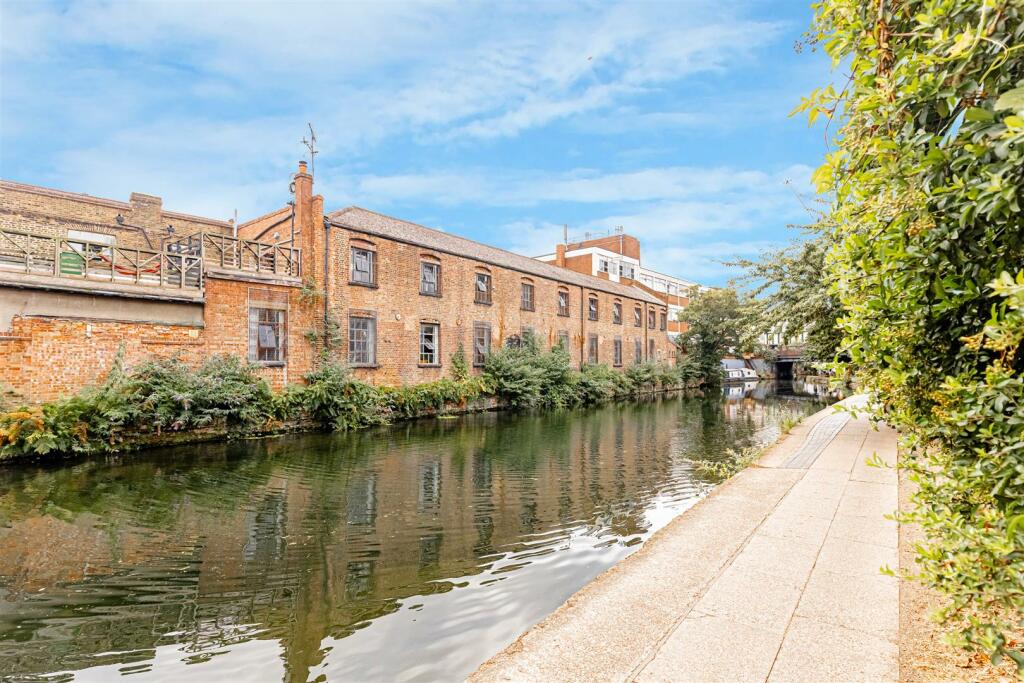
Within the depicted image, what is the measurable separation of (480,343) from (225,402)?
457 inches

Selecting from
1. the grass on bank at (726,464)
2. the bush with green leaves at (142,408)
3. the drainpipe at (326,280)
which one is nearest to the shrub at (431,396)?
the drainpipe at (326,280)

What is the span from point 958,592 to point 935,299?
113 cm

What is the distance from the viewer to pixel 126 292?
12.6m

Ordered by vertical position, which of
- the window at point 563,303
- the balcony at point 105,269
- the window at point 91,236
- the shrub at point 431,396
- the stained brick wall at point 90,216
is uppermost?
the stained brick wall at point 90,216

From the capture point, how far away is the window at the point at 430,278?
67.5 ft

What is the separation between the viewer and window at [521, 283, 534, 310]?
2597 cm

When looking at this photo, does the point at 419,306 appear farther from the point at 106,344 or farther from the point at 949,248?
the point at 949,248

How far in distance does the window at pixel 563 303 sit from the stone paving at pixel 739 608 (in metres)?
22.9

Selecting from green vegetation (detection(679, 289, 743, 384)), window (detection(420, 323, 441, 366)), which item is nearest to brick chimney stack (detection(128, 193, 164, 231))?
window (detection(420, 323, 441, 366))

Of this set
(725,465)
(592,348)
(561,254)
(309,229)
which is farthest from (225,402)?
(561,254)

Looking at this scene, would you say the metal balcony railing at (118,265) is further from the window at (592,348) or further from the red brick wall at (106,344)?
the window at (592,348)

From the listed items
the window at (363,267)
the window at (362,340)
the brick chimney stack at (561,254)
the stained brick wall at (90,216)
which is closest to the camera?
the window at (362,340)

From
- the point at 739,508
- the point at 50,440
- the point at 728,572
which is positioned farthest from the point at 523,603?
the point at 50,440

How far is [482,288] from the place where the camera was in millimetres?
23484
